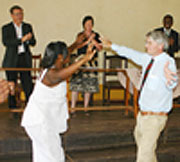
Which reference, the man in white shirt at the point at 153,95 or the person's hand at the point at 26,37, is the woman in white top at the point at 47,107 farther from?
the person's hand at the point at 26,37

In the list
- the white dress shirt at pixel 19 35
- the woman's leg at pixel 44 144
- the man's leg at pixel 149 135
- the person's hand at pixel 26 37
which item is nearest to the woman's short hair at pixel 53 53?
the woman's leg at pixel 44 144

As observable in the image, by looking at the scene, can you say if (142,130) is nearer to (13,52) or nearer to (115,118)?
(115,118)

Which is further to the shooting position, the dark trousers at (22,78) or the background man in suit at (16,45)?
the dark trousers at (22,78)

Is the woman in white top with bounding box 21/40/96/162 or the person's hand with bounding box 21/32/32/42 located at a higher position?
the person's hand with bounding box 21/32/32/42

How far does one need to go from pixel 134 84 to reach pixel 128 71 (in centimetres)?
24

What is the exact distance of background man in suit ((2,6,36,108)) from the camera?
182 inches

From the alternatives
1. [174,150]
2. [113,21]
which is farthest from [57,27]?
[174,150]

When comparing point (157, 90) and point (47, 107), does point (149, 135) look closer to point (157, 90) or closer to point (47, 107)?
point (157, 90)

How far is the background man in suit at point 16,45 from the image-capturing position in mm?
4630

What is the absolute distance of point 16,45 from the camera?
4617mm

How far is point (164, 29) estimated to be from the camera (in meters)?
5.82

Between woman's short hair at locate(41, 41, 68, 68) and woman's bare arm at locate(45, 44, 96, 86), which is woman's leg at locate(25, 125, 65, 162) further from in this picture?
woman's short hair at locate(41, 41, 68, 68)

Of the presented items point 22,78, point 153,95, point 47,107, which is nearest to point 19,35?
point 22,78

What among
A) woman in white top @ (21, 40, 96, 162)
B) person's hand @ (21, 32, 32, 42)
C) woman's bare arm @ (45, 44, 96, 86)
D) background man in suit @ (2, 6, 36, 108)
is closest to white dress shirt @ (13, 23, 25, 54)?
background man in suit @ (2, 6, 36, 108)
